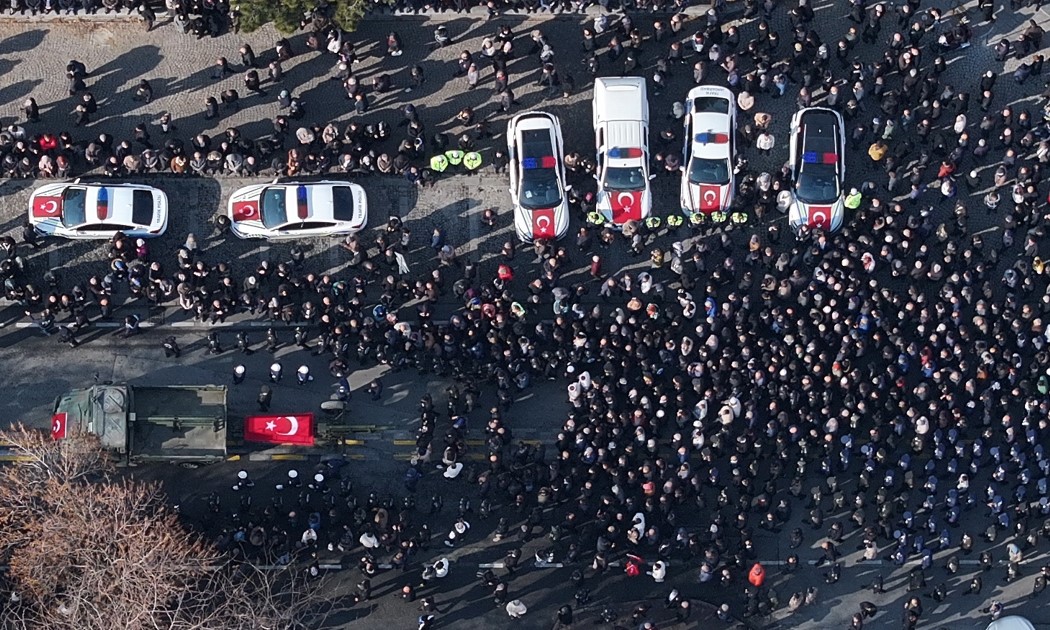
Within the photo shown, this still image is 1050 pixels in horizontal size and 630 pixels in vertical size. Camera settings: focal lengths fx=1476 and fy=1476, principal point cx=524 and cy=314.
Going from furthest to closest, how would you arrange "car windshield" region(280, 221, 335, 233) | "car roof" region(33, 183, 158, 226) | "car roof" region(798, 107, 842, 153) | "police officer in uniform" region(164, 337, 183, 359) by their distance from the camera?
1. "car roof" region(798, 107, 842, 153)
2. "car windshield" region(280, 221, 335, 233)
3. "police officer in uniform" region(164, 337, 183, 359)
4. "car roof" region(33, 183, 158, 226)

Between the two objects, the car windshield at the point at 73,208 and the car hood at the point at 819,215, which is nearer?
the car windshield at the point at 73,208

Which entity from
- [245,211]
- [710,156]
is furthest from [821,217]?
[245,211]

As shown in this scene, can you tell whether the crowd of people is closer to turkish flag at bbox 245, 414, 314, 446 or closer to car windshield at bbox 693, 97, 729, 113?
car windshield at bbox 693, 97, 729, 113

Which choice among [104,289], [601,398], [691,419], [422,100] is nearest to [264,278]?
[104,289]

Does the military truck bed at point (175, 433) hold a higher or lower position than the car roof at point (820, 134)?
lower

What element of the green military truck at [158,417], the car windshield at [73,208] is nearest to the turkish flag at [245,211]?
Result: the car windshield at [73,208]

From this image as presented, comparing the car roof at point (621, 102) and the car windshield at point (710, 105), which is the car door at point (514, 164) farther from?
the car windshield at point (710, 105)

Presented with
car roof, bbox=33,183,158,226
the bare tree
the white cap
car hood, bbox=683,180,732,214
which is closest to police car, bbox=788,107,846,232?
car hood, bbox=683,180,732,214
